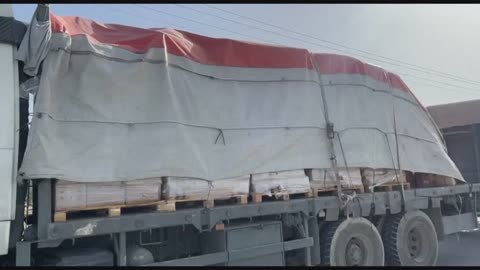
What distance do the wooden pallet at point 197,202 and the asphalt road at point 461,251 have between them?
4899 millimetres

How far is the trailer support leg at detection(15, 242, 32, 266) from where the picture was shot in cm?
411

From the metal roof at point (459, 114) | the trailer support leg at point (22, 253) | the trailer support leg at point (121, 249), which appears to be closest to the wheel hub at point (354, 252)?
the trailer support leg at point (121, 249)

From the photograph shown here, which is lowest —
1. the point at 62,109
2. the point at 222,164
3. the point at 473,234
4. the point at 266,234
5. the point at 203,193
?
the point at 473,234

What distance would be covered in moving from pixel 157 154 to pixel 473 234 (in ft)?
29.0

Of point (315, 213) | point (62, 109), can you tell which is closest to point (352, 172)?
point (315, 213)

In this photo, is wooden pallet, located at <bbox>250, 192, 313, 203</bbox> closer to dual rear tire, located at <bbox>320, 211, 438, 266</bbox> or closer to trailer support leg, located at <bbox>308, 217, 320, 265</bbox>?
trailer support leg, located at <bbox>308, 217, 320, 265</bbox>

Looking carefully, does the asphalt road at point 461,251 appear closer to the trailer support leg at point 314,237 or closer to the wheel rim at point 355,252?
the wheel rim at point 355,252

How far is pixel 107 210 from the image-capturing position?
474cm

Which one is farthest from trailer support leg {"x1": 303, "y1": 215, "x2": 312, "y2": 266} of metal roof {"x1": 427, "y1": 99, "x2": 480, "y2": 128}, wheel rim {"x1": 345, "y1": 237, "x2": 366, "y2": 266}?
metal roof {"x1": 427, "y1": 99, "x2": 480, "y2": 128}

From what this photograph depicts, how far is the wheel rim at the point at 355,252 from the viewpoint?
22.0 feet

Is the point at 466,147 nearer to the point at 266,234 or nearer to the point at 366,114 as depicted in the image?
the point at 366,114

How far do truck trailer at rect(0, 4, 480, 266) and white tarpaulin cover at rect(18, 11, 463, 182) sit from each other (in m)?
0.02

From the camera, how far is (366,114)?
7184mm

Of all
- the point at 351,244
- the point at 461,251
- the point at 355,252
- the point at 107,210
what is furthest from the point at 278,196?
the point at 461,251
